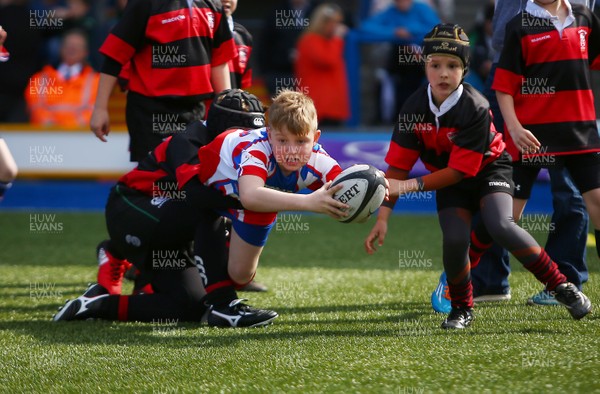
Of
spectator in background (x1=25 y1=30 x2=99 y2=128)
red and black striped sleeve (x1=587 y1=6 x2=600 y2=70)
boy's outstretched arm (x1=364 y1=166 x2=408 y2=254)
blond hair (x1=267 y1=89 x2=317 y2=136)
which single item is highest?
red and black striped sleeve (x1=587 y1=6 x2=600 y2=70)

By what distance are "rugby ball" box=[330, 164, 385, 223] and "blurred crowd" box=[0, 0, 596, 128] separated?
6078 mm

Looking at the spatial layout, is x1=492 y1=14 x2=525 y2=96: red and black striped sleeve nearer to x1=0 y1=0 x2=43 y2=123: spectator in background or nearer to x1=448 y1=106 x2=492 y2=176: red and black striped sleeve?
x1=448 y1=106 x2=492 y2=176: red and black striped sleeve

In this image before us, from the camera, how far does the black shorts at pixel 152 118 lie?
→ 5.84m

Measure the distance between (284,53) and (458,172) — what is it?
7.26 meters

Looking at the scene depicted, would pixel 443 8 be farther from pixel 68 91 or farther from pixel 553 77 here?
pixel 553 77

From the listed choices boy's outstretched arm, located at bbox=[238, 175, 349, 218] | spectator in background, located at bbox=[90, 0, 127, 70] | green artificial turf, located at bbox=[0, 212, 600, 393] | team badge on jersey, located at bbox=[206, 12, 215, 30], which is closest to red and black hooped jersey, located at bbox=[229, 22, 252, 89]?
team badge on jersey, located at bbox=[206, 12, 215, 30]

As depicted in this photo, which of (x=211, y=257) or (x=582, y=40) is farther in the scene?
(x=582, y=40)

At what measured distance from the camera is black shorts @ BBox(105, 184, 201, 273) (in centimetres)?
500

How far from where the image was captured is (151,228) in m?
5.02

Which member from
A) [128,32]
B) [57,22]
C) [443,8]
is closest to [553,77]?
[128,32]

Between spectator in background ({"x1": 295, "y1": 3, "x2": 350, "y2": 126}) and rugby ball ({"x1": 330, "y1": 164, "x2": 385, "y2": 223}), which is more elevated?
rugby ball ({"x1": 330, "y1": 164, "x2": 385, "y2": 223})

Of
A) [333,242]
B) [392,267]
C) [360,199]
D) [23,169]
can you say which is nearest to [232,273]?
A: [360,199]

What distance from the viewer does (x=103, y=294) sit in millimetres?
5102

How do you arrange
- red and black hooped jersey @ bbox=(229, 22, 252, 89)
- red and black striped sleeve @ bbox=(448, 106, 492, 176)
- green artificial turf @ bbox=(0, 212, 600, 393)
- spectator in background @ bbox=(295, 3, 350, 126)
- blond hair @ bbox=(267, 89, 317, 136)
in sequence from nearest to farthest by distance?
green artificial turf @ bbox=(0, 212, 600, 393) → blond hair @ bbox=(267, 89, 317, 136) → red and black striped sleeve @ bbox=(448, 106, 492, 176) → red and black hooped jersey @ bbox=(229, 22, 252, 89) → spectator in background @ bbox=(295, 3, 350, 126)
